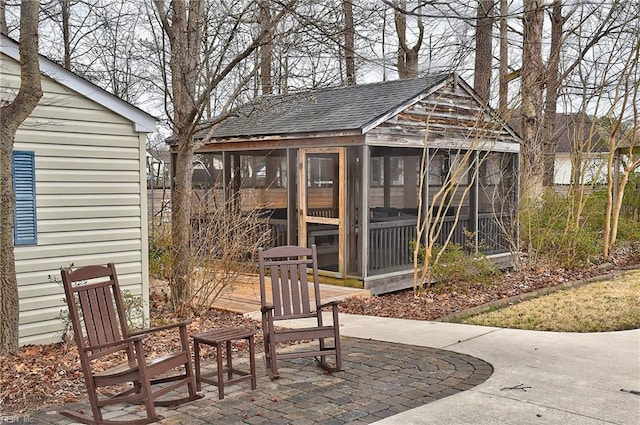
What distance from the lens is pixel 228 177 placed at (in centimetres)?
1238

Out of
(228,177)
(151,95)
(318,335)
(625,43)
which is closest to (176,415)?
(318,335)

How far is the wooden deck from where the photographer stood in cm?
875

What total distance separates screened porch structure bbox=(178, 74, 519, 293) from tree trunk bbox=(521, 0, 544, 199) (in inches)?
21.6

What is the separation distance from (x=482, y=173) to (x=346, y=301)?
457 centimetres

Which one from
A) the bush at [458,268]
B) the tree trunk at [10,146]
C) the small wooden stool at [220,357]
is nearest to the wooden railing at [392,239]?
the bush at [458,268]

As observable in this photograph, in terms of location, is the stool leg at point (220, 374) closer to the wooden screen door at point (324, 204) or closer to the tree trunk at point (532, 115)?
the wooden screen door at point (324, 204)

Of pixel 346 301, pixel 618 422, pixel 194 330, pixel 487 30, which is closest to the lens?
pixel 618 422

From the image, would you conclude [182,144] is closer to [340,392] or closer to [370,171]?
[370,171]

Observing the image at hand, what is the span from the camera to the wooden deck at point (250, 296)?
28.7ft

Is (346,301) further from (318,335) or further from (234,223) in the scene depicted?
(318,335)

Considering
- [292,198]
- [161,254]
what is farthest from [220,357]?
[292,198]

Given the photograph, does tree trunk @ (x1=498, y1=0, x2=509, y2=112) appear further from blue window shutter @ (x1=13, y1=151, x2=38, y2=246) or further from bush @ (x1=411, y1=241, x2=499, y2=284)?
blue window shutter @ (x1=13, y1=151, x2=38, y2=246)

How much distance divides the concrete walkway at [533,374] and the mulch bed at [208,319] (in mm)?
1124

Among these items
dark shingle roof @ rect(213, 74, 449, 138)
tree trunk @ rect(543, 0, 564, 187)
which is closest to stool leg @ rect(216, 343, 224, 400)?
dark shingle roof @ rect(213, 74, 449, 138)
